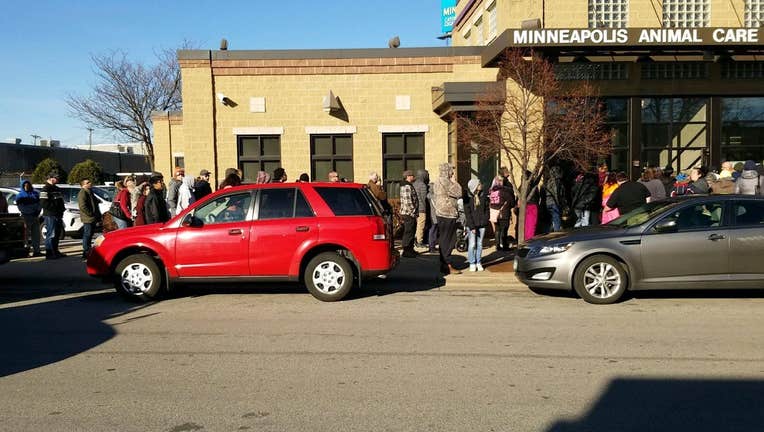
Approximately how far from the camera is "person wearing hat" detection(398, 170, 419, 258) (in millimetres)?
13078

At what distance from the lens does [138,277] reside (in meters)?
9.23

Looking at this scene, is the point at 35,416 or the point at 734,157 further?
the point at 734,157

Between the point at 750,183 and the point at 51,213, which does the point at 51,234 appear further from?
the point at 750,183

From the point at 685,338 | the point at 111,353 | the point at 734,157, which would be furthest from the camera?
the point at 734,157

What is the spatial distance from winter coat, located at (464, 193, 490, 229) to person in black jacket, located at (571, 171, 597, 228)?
262cm

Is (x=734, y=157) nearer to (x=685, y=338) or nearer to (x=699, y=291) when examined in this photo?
(x=699, y=291)

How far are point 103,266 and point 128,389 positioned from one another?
4424 mm

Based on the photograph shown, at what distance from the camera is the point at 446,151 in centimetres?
1730

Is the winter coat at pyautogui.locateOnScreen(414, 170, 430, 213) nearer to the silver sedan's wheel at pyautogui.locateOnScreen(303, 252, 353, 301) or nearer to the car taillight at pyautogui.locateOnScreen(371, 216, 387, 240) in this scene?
the car taillight at pyautogui.locateOnScreen(371, 216, 387, 240)

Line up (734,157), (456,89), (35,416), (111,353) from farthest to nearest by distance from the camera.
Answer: (734,157)
(456,89)
(111,353)
(35,416)

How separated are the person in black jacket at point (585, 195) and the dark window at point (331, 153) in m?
6.41

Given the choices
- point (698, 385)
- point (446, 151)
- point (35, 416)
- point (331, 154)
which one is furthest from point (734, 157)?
point (35, 416)

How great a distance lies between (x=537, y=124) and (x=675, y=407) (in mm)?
9638

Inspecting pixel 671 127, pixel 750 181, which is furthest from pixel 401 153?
pixel 750 181
